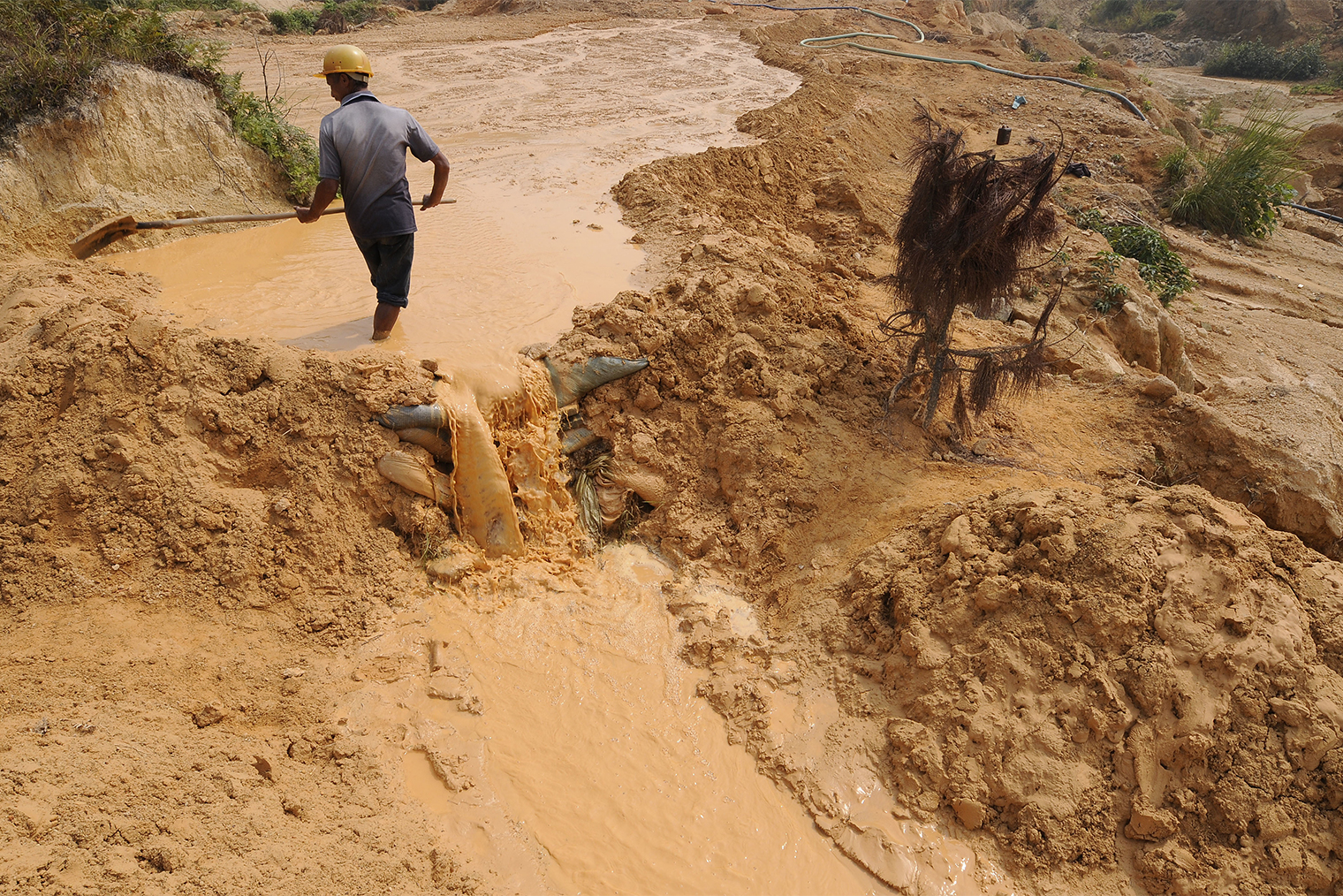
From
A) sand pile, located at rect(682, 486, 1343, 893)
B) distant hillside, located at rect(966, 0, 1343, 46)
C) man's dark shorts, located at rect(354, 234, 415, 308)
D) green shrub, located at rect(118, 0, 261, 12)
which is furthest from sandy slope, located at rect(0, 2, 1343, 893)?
distant hillside, located at rect(966, 0, 1343, 46)

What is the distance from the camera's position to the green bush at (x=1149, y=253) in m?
7.28

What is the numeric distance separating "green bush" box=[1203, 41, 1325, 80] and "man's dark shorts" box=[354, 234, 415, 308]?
2352cm

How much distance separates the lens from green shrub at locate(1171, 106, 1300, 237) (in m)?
8.53

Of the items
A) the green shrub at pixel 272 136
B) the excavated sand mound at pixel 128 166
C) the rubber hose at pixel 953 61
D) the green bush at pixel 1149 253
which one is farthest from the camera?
the rubber hose at pixel 953 61

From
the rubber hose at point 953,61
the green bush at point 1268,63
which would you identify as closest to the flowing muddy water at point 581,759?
the rubber hose at point 953,61

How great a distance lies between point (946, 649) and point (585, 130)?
6837 mm

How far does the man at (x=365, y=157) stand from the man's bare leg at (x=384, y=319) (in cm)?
22

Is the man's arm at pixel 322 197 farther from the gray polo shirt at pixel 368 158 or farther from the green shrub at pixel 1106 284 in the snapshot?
the green shrub at pixel 1106 284

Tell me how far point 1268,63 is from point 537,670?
24.4 metres

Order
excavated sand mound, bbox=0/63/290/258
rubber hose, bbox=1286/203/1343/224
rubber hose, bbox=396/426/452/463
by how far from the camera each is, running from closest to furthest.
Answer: rubber hose, bbox=396/426/452/463 → excavated sand mound, bbox=0/63/290/258 → rubber hose, bbox=1286/203/1343/224

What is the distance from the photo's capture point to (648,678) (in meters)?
3.39

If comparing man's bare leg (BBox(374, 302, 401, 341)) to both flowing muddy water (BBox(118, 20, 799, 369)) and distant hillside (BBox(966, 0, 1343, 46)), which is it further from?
distant hillside (BBox(966, 0, 1343, 46))

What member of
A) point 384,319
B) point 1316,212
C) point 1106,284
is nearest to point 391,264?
point 384,319

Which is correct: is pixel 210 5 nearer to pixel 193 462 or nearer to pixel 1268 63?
pixel 193 462
